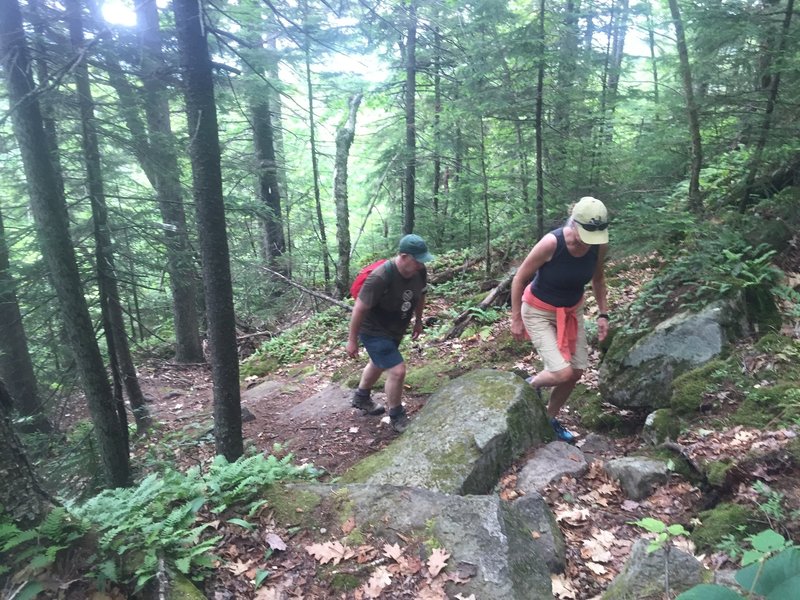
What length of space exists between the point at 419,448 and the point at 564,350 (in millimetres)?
1814

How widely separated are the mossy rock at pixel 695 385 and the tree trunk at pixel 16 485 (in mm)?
5290

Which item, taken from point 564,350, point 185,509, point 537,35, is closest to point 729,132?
point 537,35

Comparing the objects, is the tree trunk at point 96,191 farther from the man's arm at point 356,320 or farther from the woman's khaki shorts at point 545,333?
the woman's khaki shorts at point 545,333

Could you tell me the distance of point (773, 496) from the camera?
10.8 ft

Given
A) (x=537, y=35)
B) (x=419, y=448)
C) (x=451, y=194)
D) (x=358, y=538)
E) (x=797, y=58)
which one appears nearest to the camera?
(x=358, y=538)

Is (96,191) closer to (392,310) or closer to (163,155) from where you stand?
(163,155)

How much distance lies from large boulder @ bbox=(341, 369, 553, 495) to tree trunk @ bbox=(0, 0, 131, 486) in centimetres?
348

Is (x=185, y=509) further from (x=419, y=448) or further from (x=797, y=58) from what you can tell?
(x=797, y=58)

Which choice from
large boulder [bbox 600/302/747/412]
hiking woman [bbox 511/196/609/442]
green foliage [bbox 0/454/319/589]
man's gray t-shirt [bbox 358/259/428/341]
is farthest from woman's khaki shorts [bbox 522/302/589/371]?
green foliage [bbox 0/454/319/589]

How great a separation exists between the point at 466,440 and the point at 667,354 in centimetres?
268

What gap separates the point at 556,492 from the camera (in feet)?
14.8

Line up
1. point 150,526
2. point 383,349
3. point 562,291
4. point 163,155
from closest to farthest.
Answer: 1. point 150,526
2. point 562,291
3. point 383,349
4. point 163,155

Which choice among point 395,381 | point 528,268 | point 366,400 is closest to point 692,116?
point 528,268

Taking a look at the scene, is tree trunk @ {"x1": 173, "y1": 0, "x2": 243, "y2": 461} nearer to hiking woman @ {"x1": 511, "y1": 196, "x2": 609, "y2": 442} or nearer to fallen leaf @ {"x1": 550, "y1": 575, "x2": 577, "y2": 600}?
hiking woman @ {"x1": 511, "y1": 196, "x2": 609, "y2": 442}
